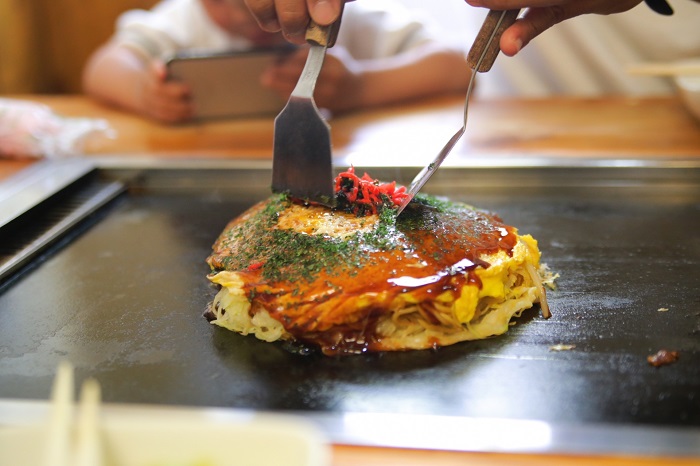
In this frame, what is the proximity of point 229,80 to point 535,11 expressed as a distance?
166 cm

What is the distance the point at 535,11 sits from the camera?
1579 millimetres

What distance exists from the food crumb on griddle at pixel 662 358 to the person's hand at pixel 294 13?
0.98 m

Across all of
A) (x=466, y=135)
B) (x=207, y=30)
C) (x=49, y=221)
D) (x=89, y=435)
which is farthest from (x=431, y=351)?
(x=207, y=30)

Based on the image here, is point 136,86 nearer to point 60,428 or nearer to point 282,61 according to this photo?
point 282,61

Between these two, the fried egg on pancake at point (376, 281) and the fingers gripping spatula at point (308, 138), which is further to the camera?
the fingers gripping spatula at point (308, 138)

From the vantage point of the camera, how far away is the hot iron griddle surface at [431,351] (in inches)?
45.9

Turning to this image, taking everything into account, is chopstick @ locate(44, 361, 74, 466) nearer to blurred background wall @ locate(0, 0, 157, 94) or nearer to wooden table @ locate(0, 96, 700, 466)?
wooden table @ locate(0, 96, 700, 466)

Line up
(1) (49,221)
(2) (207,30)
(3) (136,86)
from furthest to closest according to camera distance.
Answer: (2) (207,30) → (3) (136,86) → (1) (49,221)

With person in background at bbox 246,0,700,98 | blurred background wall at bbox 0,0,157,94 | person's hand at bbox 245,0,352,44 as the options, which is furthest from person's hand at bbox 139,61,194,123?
blurred background wall at bbox 0,0,157,94

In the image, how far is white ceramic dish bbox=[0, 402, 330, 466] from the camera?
83 centimetres

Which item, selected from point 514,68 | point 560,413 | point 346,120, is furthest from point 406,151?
point 514,68

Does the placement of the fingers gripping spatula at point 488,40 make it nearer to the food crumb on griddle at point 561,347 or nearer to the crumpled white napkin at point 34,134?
the food crumb on griddle at point 561,347


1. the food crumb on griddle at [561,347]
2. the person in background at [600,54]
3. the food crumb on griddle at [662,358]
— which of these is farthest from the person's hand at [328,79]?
the food crumb on griddle at [662,358]

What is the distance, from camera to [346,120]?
9.84 ft
